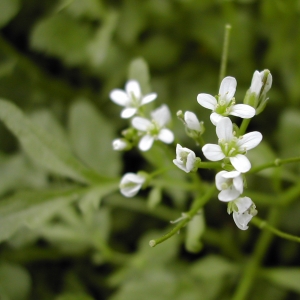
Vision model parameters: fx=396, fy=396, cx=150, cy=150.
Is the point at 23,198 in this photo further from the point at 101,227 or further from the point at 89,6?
the point at 89,6

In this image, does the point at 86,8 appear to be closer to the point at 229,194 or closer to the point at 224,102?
the point at 224,102

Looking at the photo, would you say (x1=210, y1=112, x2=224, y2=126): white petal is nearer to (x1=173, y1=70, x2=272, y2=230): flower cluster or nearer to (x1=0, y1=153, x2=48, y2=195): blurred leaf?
(x1=173, y1=70, x2=272, y2=230): flower cluster

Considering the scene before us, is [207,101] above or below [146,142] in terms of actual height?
Result: above

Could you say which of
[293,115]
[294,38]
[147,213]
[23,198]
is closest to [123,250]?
[147,213]

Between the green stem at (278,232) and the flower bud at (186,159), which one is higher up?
the flower bud at (186,159)

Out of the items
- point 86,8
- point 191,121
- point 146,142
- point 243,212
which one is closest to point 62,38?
point 86,8

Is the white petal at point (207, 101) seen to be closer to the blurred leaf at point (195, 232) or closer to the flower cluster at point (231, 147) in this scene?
the flower cluster at point (231, 147)

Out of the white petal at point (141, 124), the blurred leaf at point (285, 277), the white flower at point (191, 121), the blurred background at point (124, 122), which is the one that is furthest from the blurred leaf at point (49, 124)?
the blurred leaf at point (285, 277)
